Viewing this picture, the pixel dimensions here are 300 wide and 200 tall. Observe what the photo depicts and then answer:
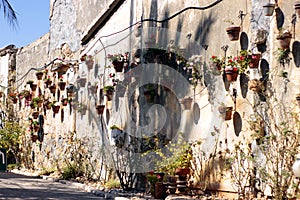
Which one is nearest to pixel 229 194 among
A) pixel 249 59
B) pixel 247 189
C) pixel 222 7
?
pixel 247 189

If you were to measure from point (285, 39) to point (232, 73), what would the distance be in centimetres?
112

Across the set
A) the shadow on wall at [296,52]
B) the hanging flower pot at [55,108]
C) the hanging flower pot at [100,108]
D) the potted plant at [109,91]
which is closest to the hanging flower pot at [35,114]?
the hanging flower pot at [55,108]

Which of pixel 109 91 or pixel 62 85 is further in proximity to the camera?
pixel 62 85

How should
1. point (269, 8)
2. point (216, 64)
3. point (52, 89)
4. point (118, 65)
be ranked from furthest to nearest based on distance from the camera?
1. point (52, 89)
2. point (118, 65)
3. point (216, 64)
4. point (269, 8)

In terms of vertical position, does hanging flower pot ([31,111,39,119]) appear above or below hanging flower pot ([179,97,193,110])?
above

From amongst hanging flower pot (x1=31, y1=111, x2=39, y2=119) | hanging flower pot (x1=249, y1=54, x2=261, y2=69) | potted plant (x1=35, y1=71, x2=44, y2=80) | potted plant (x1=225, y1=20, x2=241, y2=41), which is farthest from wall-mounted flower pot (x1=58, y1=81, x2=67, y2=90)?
hanging flower pot (x1=249, y1=54, x2=261, y2=69)

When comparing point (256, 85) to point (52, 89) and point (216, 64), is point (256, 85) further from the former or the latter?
point (52, 89)

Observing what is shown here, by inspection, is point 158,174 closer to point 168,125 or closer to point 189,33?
point 168,125

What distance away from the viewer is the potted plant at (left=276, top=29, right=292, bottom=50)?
7086 millimetres

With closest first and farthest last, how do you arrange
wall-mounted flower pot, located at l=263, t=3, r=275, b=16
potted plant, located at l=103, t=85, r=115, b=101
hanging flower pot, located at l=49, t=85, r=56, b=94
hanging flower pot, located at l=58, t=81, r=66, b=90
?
1. wall-mounted flower pot, located at l=263, t=3, r=275, b=16
2. potted plant, located at l=103, t=85, r=115, b=101
3. hanging flower pot, located at l=58, t=81, r=66, b=90
4. hanging flower pot, located at l=49, t=85, r=56, b=94

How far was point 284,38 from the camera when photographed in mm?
7121

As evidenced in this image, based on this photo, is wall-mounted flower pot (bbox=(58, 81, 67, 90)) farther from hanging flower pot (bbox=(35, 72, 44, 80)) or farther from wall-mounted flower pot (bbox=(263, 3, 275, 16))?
wall-mounted flower pot (bbox=(263, 3, 275, 16))

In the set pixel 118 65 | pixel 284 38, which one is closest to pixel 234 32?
pixel 284 38

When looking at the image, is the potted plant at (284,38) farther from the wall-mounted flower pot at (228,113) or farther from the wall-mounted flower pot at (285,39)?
the wall-mounted flower pot at (228,113)
